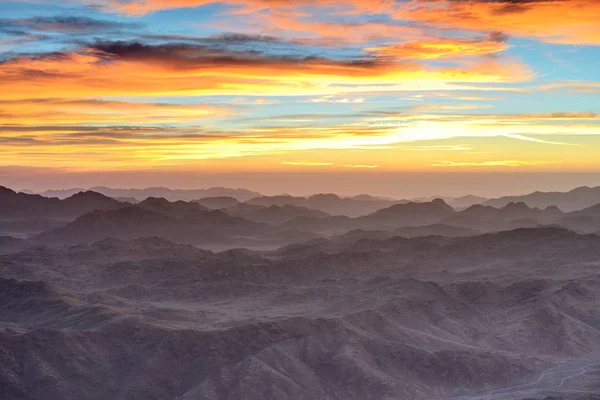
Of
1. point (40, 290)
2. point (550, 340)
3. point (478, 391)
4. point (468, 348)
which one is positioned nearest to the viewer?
point (478, 391)

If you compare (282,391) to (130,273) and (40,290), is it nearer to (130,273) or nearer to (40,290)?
(40,290)

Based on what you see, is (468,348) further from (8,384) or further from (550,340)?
(8,384)

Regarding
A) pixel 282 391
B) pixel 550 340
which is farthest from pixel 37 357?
pixel 550 340

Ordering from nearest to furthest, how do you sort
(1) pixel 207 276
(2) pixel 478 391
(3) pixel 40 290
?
(2) pixel 478 391, (3) pixel 40 290, (1) pixel 207 276

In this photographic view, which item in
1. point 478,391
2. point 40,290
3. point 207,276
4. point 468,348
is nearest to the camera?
point 478,391

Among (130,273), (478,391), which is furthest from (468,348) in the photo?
(130,273)

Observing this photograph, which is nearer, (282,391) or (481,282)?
(282,391)
